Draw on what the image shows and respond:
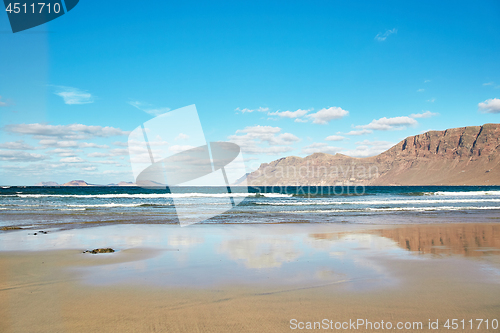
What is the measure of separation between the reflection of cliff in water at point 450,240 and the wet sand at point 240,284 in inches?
2.8

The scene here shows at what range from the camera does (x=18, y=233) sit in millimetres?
10945

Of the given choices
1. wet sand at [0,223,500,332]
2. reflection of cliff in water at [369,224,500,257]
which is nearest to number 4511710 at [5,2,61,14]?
wet sand at [0,223,500,332]

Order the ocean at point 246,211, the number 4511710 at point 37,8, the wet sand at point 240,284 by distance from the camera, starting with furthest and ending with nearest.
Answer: the ocean at point 246,211, the number 4511710 at point 37,8, the wet sand at point 240,284

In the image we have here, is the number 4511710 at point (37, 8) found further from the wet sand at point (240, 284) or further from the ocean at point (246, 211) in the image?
the ocean at point (246, 211)

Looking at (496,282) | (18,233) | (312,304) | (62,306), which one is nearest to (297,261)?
(312,304)

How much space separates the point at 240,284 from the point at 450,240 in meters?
7.72

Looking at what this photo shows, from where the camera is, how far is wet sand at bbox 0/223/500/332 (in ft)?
12.1

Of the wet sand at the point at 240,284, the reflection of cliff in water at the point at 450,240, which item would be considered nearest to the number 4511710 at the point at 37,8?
the wet sand at the point at 240,284

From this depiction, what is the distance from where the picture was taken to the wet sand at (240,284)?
3.69 metres

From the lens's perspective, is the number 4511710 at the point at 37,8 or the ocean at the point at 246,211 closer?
the number 4511710 at the point at 37,8

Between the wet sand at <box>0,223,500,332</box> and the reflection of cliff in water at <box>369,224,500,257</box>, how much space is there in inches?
2.8

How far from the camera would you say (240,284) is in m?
4.96

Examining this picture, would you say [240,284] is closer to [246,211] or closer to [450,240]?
[450,240]

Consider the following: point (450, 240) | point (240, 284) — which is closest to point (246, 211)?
point (450, 240)
